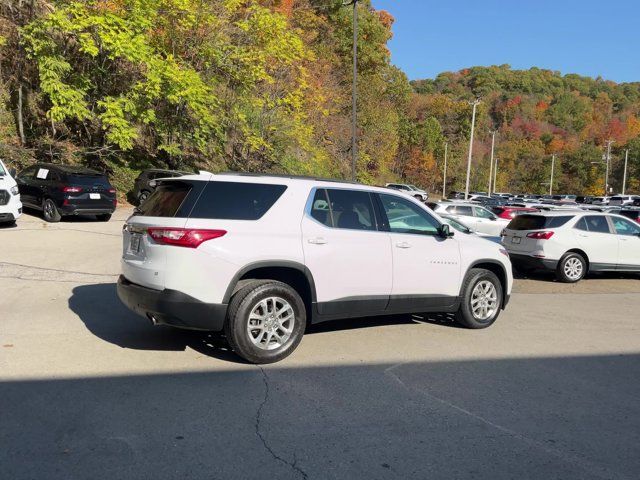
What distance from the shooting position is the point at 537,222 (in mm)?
11812

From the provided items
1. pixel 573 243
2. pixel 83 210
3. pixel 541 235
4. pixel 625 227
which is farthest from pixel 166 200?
pixel 83 210

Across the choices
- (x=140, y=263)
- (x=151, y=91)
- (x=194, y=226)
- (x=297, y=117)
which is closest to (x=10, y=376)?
(x=140, y=263)

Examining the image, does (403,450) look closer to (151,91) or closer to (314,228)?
(314,228)

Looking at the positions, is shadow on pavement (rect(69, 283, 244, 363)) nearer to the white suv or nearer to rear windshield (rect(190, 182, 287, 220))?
the white suv

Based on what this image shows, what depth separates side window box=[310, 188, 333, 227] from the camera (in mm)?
5598

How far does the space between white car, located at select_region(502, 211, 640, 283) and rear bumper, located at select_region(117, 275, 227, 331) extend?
8.46 m

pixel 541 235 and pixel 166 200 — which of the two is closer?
pixel 166 200

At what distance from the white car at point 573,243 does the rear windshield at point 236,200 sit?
7859 millimetres

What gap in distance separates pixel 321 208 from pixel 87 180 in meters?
12.3

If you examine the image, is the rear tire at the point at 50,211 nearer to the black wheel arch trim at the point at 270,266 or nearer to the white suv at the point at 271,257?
the white suv at the point at 271,257

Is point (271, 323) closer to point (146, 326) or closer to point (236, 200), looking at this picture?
point (236, 200)

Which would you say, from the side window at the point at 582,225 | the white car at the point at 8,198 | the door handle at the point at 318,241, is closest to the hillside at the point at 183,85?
the white car at the point at 8,198

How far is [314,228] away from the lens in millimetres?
5516

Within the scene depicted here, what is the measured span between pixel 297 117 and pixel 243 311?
79.2ft
